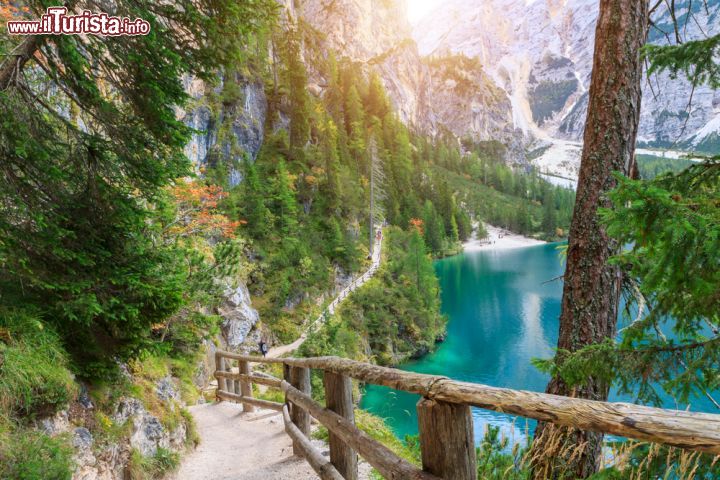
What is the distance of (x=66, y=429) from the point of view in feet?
10.6

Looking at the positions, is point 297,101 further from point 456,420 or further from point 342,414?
point 456,420

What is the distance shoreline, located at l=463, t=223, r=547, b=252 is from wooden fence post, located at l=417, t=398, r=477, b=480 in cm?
7223

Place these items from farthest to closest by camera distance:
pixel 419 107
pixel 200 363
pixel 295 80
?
pixel 419 107, pixel 295 80, pixel 200 363

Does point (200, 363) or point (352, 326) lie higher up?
point (200, 363)

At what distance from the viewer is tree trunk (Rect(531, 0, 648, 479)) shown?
3.55 metres

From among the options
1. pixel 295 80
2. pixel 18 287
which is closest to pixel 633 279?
pixel 18 287

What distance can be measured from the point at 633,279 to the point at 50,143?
602 cm

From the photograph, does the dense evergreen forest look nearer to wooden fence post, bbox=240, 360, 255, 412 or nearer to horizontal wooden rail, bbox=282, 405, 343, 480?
wooden fence post, bbox=240, 360, 255, 412

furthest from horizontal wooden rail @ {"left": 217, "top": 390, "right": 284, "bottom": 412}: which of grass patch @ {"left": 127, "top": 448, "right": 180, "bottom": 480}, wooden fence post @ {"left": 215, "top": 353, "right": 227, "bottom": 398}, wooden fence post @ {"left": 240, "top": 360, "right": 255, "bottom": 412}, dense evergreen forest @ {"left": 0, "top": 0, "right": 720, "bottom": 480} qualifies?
grass patch @ {"left": 127, "top": 448, "right": 180, "bottom": 480}

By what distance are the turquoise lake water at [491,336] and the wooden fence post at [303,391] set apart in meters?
5.34

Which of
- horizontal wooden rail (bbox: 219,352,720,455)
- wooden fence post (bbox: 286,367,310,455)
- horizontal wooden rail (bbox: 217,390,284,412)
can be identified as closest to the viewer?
horizontal wooden rail (bbox: 219,352,720,455)

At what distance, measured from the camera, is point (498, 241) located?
82938mm

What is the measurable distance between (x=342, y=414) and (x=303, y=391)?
1243 mm

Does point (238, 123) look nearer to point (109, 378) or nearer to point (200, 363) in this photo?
point (200, 363)
